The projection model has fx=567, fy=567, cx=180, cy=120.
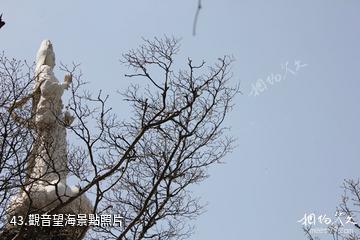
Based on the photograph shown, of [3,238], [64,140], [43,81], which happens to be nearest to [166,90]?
[3,238]

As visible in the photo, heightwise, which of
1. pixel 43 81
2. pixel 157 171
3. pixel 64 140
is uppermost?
pixel 43 81

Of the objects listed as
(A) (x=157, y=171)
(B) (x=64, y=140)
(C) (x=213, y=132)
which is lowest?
(A) (x=157, y=171)

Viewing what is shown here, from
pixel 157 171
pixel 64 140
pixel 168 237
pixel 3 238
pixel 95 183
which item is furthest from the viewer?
pixel 64 140

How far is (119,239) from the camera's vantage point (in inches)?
311

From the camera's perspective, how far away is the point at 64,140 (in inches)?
480

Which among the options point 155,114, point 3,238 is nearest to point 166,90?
point 155,114

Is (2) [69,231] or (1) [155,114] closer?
(1) [155,114]

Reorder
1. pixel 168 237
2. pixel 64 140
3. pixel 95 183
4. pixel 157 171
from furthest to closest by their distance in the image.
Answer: pixel 64 140
pixel 168 237
pixel 157 171
pixel 95 183

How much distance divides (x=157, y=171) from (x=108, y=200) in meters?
1.36

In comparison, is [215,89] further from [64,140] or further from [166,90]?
[64,140]

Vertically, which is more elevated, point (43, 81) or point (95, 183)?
point (43, 81)

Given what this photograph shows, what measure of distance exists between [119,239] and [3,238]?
1861 mm

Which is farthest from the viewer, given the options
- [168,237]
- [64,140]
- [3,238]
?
[64,140]

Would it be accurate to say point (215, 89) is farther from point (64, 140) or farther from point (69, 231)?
point (64, 140)
